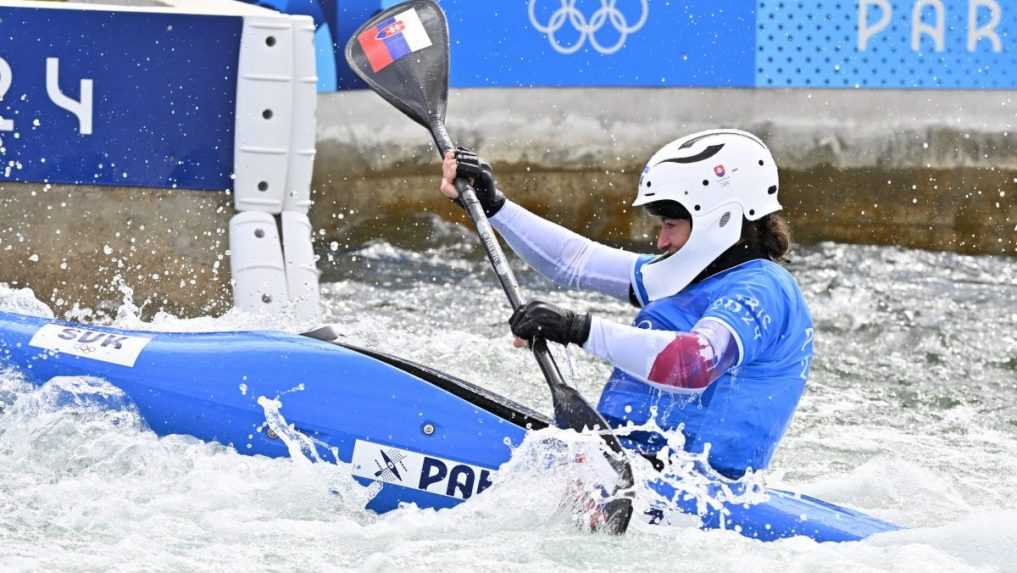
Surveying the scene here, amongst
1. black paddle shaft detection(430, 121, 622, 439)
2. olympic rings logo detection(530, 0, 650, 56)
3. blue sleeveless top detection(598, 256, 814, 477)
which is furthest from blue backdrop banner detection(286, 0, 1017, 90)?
blue sleeveless top detection(598, 256, 814, 477)

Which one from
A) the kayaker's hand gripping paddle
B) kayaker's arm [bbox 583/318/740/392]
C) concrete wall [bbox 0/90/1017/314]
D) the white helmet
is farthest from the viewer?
concrete wall [bbox 0/90/1017/314]

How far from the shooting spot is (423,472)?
168 inches

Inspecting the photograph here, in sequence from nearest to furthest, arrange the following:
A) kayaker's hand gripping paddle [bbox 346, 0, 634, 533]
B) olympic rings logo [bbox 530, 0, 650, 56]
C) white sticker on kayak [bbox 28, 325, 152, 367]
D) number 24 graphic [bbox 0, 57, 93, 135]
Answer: white sticker on kayak [bbox 28, 325, 152, 367]
kayaker's hand gripping paddle [bbox 346, 0, 634, 533]
number 24 graphic [bbox 0, 57, 93, 135]
olympic rings logo [bbox 530, 0, 650, 56]

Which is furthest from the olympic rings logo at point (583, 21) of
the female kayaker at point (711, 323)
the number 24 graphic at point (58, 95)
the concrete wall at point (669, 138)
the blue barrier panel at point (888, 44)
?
the female kayaker at point (711, 323)

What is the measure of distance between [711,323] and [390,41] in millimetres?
1865

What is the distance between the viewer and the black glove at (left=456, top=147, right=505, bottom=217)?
186 inches

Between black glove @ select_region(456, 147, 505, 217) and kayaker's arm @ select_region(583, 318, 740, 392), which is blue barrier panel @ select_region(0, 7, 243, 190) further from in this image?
kayaker's arm @ select_region(583, 318, 740, 392)

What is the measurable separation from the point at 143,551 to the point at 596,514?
3.68 feet

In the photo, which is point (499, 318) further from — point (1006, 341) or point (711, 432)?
point (711, 432)

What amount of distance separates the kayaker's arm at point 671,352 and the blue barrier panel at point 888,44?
20.9 ft

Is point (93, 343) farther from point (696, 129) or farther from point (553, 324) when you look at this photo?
point (696, 129)

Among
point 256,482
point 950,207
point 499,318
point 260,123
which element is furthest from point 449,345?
point 950,207

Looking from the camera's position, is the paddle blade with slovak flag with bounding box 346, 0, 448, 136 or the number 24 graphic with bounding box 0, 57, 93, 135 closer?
the paddle blade with slovak flag with bounding box 346, 0, 448, 136

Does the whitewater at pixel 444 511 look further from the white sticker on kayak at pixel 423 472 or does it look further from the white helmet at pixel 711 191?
the white helmet at pixel 711 191
